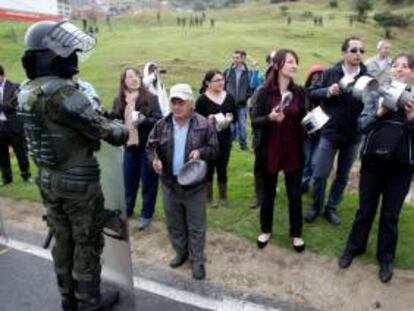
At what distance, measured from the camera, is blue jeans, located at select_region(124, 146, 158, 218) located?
20.6 ft

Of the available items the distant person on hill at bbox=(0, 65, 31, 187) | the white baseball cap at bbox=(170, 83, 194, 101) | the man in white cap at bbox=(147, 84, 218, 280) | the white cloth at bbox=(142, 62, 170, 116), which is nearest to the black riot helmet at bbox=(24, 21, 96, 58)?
the white baseball cap at bbox=(170, 83, 194, 101)

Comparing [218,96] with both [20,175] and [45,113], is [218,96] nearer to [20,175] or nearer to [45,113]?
[45,113]

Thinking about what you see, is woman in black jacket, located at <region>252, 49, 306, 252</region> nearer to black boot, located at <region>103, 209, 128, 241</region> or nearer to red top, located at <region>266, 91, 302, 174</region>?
red top, located at <region>266, 91, 302, 174</region>

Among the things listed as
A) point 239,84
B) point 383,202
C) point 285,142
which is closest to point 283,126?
point 285,142

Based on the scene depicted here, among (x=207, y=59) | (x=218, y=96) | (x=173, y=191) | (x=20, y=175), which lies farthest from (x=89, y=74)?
(x=173, y=191)

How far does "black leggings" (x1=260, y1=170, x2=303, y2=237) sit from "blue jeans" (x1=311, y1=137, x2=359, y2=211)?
0.62 metres

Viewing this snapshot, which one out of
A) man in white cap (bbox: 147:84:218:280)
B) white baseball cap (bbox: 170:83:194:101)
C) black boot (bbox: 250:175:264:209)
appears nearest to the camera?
white baseball cap (bbox: 170:83:194:101)

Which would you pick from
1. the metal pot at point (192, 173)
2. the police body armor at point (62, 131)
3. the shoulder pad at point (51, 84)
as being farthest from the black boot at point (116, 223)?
the shoulder pad at point (51, 84)

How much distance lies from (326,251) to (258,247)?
0.67 m

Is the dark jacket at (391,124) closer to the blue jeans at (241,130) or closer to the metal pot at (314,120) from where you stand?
the metal pot at (314,120)

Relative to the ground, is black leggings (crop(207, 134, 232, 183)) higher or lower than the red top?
lower

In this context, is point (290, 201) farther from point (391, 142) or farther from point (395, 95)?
point (395, 95)

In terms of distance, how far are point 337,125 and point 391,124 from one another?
1.04 m

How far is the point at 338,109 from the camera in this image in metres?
5.68
